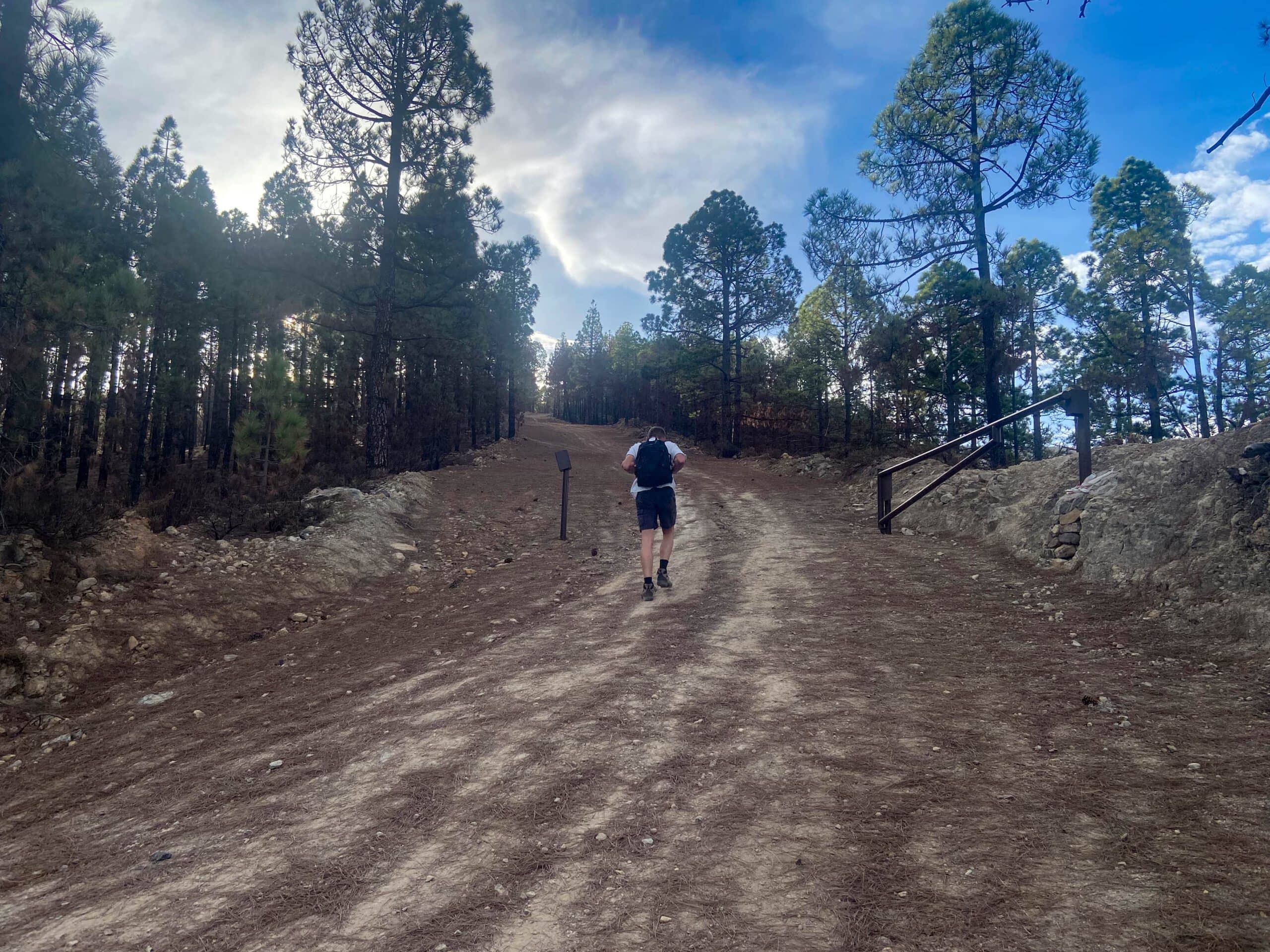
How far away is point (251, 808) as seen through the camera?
3.09m

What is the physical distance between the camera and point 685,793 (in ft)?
9.52

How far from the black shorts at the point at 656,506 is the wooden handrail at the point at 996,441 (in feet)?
12.7

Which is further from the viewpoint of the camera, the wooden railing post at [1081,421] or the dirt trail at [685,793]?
the wooden railing post at [1081,421]

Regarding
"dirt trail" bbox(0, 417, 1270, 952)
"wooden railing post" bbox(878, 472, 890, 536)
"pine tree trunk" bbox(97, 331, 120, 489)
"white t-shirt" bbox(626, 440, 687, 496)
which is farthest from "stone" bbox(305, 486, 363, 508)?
"pine tree trunk" bbox(97, 331, 120, 489)

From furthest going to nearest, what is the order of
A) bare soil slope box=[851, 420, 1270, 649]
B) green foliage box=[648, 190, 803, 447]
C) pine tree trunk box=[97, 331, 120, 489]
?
green foliage box=[648, 190, 803, 447] < pine tree trunk box=[97, 331, 120, 489] < bare soil slope box=[851, 420, 1270, 649]

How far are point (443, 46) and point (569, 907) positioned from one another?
19.4 metres

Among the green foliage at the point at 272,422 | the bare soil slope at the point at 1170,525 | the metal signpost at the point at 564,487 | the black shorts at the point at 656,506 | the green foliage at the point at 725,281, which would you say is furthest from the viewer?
the green foliage at the point at 725,281

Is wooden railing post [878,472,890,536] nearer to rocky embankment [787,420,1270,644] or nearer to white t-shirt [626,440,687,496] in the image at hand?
rocky embankment [787,420,1270,644]

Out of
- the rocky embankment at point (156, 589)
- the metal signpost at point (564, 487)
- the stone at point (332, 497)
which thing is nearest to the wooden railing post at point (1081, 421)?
the metal signpost at point (564, 487)

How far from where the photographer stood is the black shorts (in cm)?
691

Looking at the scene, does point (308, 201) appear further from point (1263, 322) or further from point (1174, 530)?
point (1263, 322)

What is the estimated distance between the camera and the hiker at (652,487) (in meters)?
6.85

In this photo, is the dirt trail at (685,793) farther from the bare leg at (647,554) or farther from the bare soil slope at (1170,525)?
the bare leg at (647,554)

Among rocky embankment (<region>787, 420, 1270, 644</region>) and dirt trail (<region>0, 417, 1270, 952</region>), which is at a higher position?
rocky embankment (<region>787, 420, 1270, 644</region>)
